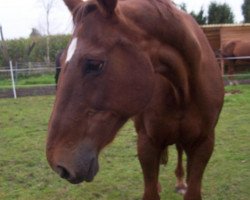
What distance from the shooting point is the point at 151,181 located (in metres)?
3.01

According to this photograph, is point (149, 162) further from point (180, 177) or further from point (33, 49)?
point (33, 49)

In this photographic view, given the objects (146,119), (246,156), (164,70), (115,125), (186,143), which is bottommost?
(246,156)

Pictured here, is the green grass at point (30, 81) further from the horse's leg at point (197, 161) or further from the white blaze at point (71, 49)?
the white blaze at point (71, 49)

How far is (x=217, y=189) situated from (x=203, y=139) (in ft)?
4.60

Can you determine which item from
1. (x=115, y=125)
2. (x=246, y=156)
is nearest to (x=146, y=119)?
(x=115, y=125)

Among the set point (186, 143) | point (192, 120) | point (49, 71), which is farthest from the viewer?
point (49, 71)

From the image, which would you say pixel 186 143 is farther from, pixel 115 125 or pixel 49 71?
pixel 49 71

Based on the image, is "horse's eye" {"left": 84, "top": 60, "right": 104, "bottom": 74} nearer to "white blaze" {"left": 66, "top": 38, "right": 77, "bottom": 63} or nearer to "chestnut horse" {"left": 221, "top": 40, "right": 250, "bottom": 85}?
"white blaze" {"left": 66, "top": 38, "right": 77, "bottom": 63}

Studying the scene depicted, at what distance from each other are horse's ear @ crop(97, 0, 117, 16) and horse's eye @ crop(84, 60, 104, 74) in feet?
0.79

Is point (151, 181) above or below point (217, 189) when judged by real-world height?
above

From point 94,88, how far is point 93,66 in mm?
101

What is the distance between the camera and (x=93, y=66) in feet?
6.20

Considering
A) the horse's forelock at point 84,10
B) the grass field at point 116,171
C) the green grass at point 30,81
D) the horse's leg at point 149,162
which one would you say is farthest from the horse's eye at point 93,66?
the green grass at point 30,81

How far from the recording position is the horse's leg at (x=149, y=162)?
2.90 metres
